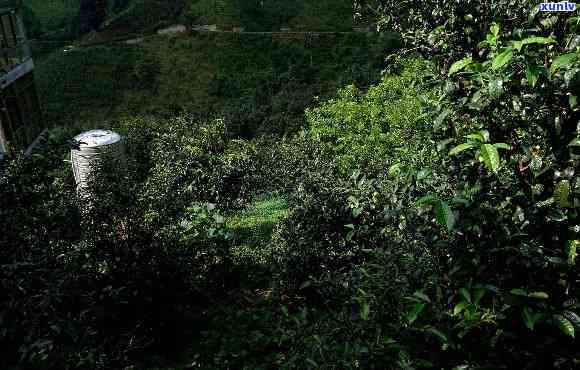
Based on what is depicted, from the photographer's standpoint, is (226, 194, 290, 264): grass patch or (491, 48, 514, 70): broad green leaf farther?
(226, 194, 290, 264): grass patch

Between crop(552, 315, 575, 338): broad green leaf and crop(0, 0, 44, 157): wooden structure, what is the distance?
1407 centimetres

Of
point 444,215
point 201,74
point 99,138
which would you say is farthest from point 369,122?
point 201,74

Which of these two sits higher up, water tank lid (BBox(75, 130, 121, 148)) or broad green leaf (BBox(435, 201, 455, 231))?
broad green leaf (BBox(435, 201, 455, 231))

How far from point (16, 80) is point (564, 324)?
15.9 metres

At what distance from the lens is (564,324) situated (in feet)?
7.13

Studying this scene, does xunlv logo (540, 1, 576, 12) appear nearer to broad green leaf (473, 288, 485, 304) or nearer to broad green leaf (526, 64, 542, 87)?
broad green leaf (526, 64, 542, 87)

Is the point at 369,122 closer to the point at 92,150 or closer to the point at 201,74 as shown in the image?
the point at 92,150

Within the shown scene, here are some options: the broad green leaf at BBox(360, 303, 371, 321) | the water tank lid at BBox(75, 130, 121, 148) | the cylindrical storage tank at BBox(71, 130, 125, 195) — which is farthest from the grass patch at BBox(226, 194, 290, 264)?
the broad green leaf at BBox(360, 303, 371, 321)

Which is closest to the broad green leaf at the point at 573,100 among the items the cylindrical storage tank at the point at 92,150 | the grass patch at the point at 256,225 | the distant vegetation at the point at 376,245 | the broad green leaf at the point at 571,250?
the distant vegetation at the point at 376,245

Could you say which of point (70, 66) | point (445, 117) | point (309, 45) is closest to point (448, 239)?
point (445, 117)

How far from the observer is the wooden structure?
13805mm

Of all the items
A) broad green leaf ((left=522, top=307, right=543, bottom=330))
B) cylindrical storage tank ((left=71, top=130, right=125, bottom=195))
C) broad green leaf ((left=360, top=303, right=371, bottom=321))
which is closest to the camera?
broad green leaf ((left=522, top=307, right=543, bottom=330))

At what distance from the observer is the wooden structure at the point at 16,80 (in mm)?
13805

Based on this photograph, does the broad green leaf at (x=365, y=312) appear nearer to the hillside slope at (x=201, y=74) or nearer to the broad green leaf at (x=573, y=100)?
the broad green leaf at (x=573, y=100)
